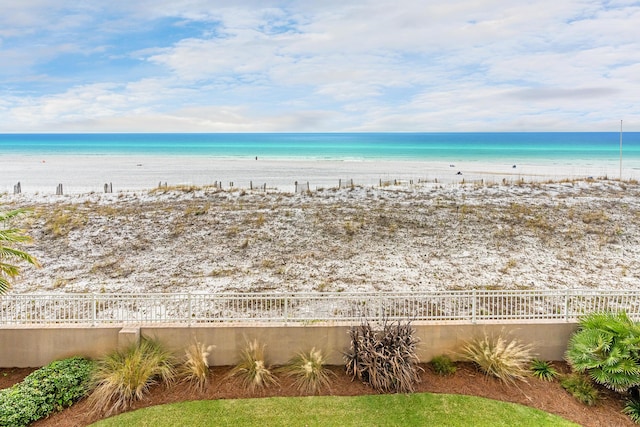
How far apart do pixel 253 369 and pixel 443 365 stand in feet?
12.0

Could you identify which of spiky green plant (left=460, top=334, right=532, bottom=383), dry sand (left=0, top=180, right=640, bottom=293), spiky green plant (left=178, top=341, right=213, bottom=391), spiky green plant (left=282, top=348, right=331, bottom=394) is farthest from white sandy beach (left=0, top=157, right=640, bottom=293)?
spiky green plant (left=178, top=341, right=213, bottom=391)

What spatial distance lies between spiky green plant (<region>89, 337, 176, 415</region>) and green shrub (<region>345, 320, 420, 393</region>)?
11.3 feet

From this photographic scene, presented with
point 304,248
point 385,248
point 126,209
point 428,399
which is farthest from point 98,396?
point 126,209

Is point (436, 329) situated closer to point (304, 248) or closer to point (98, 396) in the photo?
point (98, 396)

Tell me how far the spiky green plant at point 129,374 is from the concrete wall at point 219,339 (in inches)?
11.9

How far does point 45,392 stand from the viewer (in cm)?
732

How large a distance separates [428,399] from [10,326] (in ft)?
26.6

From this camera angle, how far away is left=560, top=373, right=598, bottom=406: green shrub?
297 inches

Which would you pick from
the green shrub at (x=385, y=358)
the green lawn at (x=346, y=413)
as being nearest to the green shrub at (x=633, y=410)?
the green lawn at (x=346, y=413)

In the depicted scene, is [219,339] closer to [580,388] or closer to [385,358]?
[385,358]

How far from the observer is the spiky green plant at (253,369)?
7.98 metres

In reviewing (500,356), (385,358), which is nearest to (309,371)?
(385,358)

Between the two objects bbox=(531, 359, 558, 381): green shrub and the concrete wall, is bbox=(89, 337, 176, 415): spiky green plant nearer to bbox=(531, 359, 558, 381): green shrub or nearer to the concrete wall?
the concrete wall

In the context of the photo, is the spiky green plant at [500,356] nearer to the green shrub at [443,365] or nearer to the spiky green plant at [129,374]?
the green shrub at [443,365]
